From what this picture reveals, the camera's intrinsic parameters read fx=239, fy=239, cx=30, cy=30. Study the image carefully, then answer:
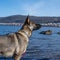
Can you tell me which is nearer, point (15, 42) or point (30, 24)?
point (15, 42)

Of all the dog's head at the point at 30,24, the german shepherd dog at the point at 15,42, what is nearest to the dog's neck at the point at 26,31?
the german shepherd dog at the point at 15,42

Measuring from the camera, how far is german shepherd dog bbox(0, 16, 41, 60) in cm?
1160

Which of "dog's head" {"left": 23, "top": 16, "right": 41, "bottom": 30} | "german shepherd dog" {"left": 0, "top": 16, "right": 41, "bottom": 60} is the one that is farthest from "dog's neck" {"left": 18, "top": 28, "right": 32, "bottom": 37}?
"dog's head" {"left": 23, "top": 16, "right": 41, "bottom": 30}

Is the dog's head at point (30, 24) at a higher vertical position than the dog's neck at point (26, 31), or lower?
higher

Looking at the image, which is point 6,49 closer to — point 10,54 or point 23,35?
point 10,54

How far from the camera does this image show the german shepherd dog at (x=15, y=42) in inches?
457

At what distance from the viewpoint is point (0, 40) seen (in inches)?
450

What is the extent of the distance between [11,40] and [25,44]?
0.80 m

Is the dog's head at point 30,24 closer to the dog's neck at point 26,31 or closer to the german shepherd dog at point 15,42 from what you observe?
the german shepherd dog at point 15,42

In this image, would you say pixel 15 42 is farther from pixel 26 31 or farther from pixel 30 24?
pixel 30 24

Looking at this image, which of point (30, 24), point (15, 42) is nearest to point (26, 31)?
point (30, 24)

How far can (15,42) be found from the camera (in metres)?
11.9

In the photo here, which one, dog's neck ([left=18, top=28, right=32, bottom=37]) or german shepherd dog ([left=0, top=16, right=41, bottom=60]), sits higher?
dog's neck ([left=18, top=28, right=32, bottom=37])

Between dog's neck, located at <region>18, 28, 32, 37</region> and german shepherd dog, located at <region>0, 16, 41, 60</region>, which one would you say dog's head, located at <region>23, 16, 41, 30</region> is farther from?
dog's neck, located at <region>18, 28, 32, 37</region>
